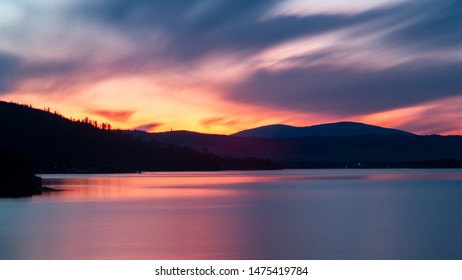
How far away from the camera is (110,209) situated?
5375 centimetres

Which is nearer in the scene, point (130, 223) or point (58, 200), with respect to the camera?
point (130, 223)

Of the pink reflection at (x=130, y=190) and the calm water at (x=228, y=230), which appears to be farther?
the pink reflection at (x=130, y=190)

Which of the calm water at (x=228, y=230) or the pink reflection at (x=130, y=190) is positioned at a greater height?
the pink reflection at (x=130, y=190)

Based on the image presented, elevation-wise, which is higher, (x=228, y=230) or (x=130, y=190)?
(x=130, y=190)

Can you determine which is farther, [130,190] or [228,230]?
[130,190]

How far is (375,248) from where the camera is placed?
31.3m

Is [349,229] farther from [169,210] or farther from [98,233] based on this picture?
[169,210]

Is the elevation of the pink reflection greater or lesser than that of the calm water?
greater

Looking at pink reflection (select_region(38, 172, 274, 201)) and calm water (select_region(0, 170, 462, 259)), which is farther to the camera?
pink reflection (select_region(38, 172, 274, 201))
